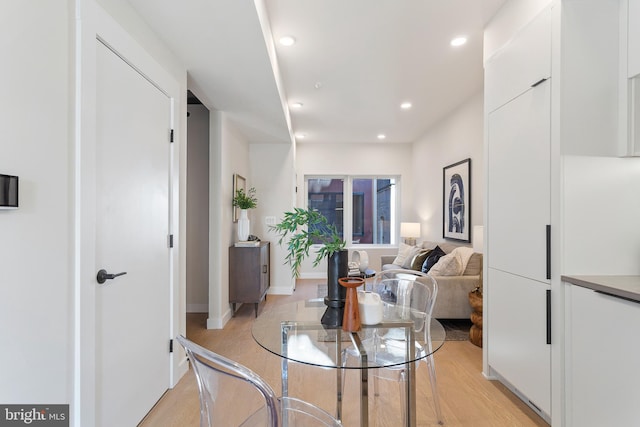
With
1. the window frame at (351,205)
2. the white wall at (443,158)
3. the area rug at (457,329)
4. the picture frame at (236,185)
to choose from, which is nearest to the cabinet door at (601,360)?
the area rug at (457,329)

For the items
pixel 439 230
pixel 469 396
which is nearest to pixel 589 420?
pixel 469 396

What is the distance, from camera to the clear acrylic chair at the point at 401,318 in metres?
1.33

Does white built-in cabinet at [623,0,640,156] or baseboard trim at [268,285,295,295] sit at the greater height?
white built-in cabinet at [623,0,640,156]

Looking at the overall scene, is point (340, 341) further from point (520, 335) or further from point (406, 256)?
point (406, 256)

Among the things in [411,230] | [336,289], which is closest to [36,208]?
[336,289]

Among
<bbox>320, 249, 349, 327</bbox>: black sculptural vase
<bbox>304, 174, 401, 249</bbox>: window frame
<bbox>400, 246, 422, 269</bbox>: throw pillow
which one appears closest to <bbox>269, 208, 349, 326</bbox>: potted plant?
<bbox>320, 249, 349, 327</bbox>: black sculptural vase

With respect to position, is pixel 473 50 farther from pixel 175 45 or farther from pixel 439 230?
pixel 439 230

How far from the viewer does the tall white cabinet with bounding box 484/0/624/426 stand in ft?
5.59

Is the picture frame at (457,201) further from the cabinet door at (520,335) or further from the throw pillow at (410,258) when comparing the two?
the cabinet door at (520,335)

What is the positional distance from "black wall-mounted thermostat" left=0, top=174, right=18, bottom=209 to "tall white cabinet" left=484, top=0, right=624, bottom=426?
2.39 meters

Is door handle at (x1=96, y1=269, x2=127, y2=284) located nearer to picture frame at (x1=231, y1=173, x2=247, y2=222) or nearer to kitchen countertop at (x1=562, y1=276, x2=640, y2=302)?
kitchen countertop at (x1=562, y1=276, x2=640, y2=302)

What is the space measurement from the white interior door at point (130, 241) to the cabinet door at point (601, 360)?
2.33m

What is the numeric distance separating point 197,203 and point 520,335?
3.58 metres

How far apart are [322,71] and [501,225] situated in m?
2.19
